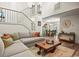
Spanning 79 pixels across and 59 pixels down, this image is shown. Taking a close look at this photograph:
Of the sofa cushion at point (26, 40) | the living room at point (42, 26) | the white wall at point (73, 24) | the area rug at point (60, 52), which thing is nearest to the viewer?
the area rug at point (60, 52)

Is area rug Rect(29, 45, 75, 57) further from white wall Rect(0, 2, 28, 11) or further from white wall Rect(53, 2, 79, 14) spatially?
white wall Rect(0, 2, 28, 11)

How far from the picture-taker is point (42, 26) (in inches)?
112

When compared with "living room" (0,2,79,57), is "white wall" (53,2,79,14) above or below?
above

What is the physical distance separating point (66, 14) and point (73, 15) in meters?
0.22

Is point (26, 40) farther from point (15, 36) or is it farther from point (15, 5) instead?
point (15, 5)

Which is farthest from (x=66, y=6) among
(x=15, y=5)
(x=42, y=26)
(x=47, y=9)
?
(x=15, y=5)

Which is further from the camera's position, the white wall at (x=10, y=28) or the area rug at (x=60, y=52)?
the white wall at (x=10, y=28)

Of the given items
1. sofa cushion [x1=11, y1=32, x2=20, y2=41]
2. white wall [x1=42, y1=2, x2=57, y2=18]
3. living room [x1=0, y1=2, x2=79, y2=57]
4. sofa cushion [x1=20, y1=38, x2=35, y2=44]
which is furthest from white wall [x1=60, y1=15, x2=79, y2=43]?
sofa cushion [x1=11, y1=32, x2=20, y2=41]

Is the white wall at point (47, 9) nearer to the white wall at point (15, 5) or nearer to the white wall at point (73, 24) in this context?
the white wall at point (73, 24)

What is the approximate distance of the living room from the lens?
7.96 ft

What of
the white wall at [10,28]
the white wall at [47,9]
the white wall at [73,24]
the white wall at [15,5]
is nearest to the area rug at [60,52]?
the white wall at [73,24]

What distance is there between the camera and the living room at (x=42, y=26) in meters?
2.43

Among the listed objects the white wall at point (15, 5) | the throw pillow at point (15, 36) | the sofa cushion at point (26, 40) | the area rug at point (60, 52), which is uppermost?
the white wall at point (15, 5)

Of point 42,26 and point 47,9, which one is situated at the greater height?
point 47,9
